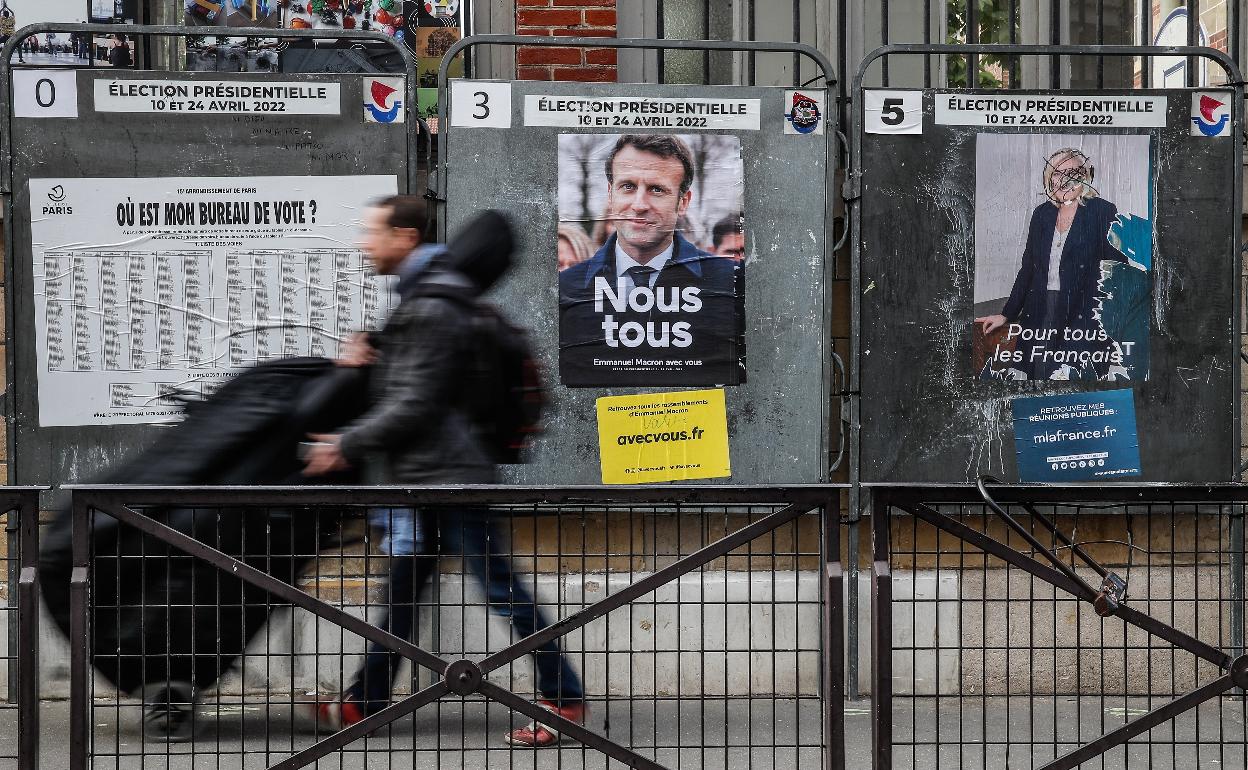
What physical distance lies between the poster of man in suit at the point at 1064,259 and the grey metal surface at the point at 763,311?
2.46 ft

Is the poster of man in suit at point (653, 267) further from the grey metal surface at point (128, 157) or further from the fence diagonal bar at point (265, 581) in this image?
the fence diagonal bar at point (265, 581)

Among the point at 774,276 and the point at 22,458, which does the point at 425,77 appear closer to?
the point at 774,276

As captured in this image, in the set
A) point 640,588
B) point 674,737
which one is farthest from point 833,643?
point 674,737

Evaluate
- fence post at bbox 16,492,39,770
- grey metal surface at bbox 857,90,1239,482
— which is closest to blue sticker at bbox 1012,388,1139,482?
grey metal surface at bbox 857,90,1239,482

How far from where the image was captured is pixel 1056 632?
4.86 m

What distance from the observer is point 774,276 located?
6121 millimetres

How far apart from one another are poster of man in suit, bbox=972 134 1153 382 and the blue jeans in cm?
279

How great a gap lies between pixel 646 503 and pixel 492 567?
1.83 ft

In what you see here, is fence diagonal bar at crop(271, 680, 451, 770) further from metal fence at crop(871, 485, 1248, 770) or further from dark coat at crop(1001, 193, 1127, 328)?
dark coat at crop(1001, 193, 1127, 328)

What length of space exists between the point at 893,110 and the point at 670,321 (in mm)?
1339

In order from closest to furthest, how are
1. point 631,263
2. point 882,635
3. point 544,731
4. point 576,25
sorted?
point 882,635 < point 544,731 < point 631,263 < point 576,25

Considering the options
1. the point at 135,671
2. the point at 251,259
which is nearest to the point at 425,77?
the point at 251,259

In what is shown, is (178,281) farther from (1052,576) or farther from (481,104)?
(1052,576)

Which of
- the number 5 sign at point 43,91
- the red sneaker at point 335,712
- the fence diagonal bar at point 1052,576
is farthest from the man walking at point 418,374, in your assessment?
the number 5 sign at point 43,91
